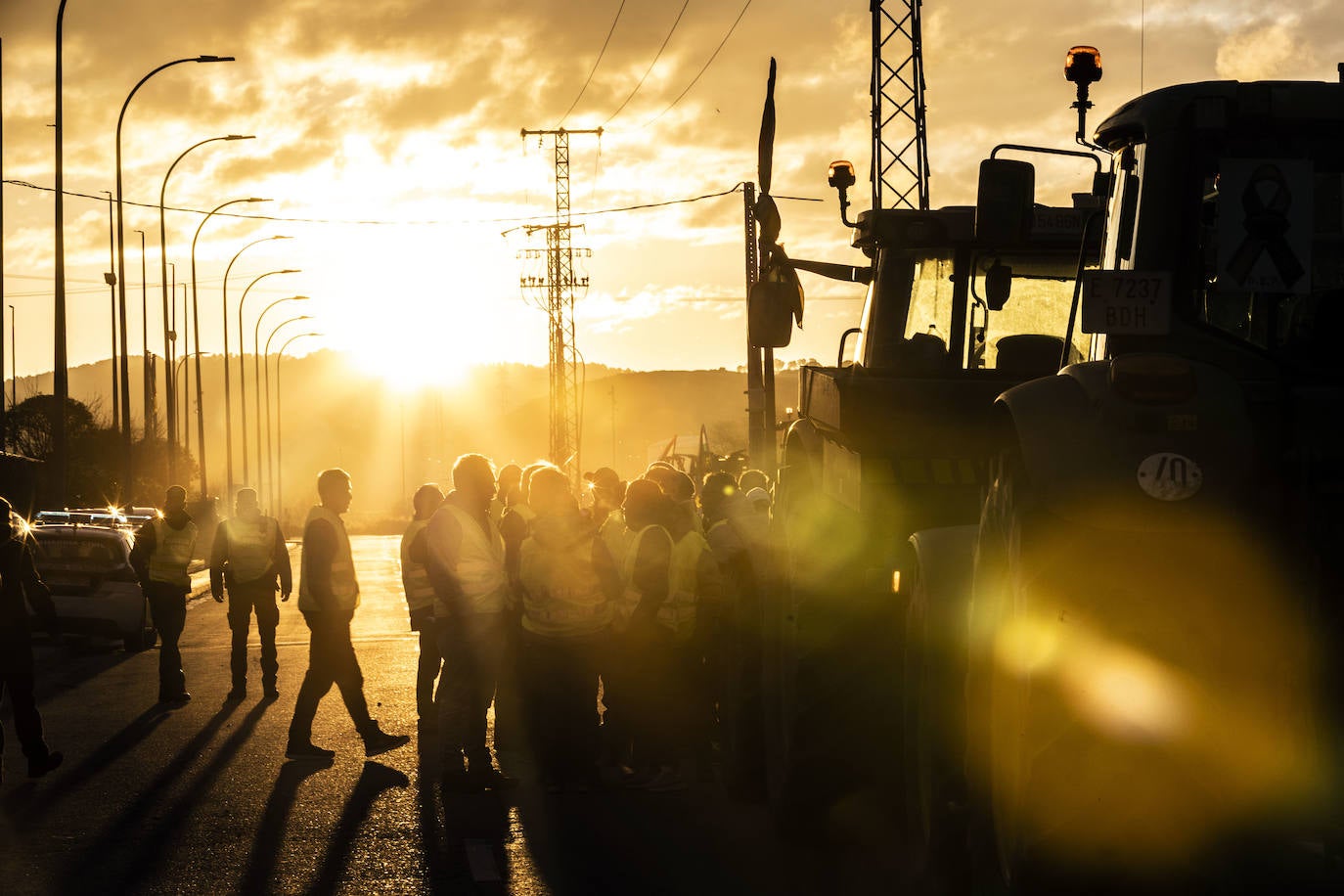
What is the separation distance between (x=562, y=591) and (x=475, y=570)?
1.83 ft

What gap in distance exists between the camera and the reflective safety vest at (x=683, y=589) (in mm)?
11430

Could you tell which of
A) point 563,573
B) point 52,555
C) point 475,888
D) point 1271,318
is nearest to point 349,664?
point 563,573

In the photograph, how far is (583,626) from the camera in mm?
10961

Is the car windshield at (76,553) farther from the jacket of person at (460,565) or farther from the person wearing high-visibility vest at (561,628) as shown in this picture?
the person wearing high-visibility vest at (561,628)

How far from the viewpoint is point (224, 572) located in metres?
16.4

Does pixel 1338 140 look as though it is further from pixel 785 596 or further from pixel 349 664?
pixel 349 664

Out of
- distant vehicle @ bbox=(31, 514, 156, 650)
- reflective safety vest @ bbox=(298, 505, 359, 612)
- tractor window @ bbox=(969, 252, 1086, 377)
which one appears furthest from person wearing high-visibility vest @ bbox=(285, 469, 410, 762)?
distant vehicle @ bbox=(31, 514, 156, 650)

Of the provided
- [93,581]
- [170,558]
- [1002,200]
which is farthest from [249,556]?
[1002,200]

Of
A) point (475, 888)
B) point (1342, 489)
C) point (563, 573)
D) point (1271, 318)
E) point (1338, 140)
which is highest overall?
point (1338, 140)

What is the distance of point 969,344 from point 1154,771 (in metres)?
4.29

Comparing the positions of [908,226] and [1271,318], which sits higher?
[908,226]

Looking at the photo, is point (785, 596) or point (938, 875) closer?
point (938, 875)

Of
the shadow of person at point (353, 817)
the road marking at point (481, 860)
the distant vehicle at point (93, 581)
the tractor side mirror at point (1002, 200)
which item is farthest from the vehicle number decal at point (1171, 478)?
the distant vehicle at point (93, 581)

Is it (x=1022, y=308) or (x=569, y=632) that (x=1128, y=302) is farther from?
(x=569, y=632)
